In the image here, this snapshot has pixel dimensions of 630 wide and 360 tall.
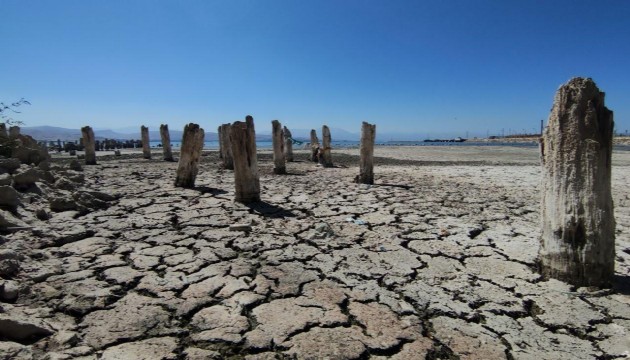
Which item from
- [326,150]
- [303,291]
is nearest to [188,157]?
[303,291]

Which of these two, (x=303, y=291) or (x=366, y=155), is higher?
(x=366, y=155)

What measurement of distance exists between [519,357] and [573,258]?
4.92 ft

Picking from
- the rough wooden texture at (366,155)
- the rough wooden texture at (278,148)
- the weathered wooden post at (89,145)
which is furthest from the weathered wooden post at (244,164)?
the weathered wooden post at (89,145)

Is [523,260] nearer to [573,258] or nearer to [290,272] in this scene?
[573,258]

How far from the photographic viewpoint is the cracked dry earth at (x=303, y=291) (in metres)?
2.52

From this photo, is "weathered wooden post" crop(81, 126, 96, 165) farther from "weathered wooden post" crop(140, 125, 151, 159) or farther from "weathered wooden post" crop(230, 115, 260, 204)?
"weathered wooden post" crop(230, 115, 260, 204)

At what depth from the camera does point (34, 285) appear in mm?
3260

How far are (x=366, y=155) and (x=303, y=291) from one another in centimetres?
712

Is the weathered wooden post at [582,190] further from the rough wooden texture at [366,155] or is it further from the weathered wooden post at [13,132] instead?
the weathered wooden post at [13,132]

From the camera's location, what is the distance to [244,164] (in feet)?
23.0

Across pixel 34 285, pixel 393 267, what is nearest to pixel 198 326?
pixel 34 285

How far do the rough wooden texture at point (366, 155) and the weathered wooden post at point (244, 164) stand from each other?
12.6ft

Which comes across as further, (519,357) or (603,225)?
(603,225)

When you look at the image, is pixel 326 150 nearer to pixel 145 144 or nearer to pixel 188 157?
pixel 188 157
